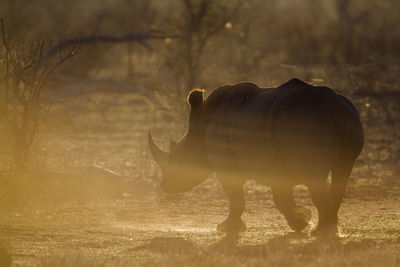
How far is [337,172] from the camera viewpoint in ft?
23.3

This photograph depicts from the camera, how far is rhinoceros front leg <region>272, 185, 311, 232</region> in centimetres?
754

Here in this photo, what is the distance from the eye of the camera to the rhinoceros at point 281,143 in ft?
22.1

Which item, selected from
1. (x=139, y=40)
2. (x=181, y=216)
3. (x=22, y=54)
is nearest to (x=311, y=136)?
(x=181, y=216)

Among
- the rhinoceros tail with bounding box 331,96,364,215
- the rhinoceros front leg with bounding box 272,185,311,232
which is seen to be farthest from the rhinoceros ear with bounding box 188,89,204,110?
the rhinoceros tail with bounding box 331,96,364,215

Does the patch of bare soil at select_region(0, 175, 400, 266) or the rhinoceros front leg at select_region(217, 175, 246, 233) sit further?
the rhinoceros front leg at select_region(217, 175, 246, 233)

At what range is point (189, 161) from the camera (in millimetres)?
8617

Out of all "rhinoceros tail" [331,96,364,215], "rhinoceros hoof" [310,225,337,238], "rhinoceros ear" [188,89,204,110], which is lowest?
"rhinoceros hoof" [310,225,337,238]

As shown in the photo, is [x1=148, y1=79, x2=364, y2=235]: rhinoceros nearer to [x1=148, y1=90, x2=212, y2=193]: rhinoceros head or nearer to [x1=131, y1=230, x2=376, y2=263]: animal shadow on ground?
[x1=148, y1=90, x2=212, y2=193]: rhinoceros head

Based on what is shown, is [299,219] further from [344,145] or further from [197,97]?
[197,97]

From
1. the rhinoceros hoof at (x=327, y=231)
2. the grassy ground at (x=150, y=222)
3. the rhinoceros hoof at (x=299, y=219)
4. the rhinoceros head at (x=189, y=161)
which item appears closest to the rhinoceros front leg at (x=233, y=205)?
the grassy ground at (x=150, y=222)

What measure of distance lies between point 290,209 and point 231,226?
731 millimetres

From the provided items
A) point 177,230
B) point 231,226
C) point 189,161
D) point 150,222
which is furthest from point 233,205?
point 150,222

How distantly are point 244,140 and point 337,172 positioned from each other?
979mm

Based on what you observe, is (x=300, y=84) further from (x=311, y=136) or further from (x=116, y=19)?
(x=116, y=19)
